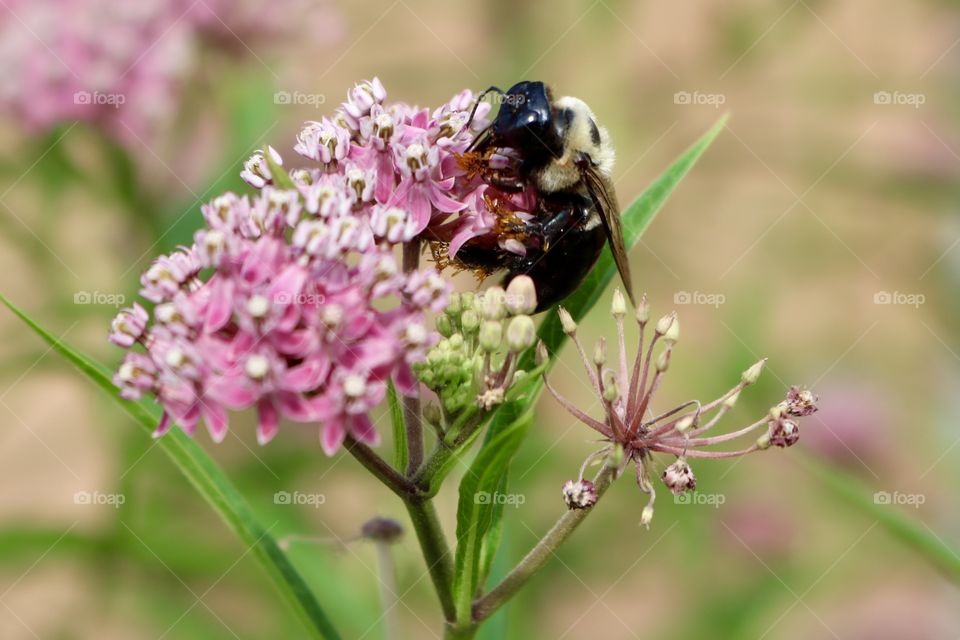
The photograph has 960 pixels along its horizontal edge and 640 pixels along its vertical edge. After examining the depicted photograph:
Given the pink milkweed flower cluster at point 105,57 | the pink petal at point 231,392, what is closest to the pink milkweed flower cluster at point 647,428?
the pink petal at point 231,392

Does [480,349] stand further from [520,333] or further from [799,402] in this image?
[799,402]

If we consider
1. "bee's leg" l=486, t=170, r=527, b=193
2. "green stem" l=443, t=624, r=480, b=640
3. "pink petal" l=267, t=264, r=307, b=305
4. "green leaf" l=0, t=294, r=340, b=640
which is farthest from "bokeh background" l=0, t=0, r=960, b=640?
"pink petal" l=267, t=264, r=307, b=305

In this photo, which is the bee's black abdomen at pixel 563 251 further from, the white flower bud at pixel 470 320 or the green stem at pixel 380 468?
the green stem at pixel 380 468

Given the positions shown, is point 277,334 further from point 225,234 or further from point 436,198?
point 436,198

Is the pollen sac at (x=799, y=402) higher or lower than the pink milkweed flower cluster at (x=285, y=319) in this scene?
higher

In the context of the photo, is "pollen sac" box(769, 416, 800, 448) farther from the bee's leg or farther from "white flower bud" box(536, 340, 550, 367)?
the bee's leg

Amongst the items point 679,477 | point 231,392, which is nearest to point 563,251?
point 679,477
